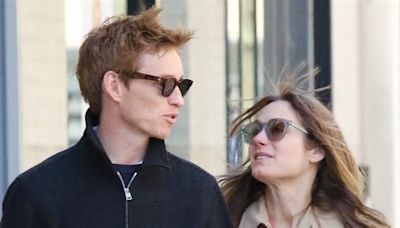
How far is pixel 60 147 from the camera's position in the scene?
18.1 ft

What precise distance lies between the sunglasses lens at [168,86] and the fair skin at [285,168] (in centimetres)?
61

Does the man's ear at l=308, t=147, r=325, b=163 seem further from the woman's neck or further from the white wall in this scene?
the white wall

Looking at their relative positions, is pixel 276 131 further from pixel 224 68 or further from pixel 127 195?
pixel 224 68

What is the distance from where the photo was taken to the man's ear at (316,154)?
164 inches

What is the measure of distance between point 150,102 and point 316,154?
847mm

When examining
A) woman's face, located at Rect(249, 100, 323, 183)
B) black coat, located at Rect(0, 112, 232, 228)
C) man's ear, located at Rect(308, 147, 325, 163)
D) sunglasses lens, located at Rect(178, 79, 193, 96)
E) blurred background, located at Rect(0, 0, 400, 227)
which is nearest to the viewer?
black coat, located at Rect(0, 112, 232, 228)

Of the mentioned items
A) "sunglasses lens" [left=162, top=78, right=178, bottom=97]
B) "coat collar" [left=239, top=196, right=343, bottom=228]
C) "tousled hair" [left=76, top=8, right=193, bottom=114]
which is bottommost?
"coat collar" [left=239, top=196, right=343, bottom=228]

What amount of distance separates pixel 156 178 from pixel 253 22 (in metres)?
3.25

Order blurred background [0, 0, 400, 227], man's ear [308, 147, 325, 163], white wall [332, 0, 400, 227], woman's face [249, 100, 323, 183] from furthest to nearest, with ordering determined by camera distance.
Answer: white wall [332, 0, 400, 227], blurred background [0, 0, 400, 227], man's ear [308, 147, 325, 163], woman's face [249, 100, 323, 183]

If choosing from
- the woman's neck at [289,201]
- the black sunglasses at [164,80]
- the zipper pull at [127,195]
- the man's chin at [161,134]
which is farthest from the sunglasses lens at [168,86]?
the woman's neck at [289,201]

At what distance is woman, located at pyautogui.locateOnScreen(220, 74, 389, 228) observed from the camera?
4086 mm

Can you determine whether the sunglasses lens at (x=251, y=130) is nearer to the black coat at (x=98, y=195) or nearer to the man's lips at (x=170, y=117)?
the black coat at (x=98, y=195)

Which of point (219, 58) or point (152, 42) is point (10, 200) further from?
point (219, 58)

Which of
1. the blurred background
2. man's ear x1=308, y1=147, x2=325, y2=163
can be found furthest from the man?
the blurred background
